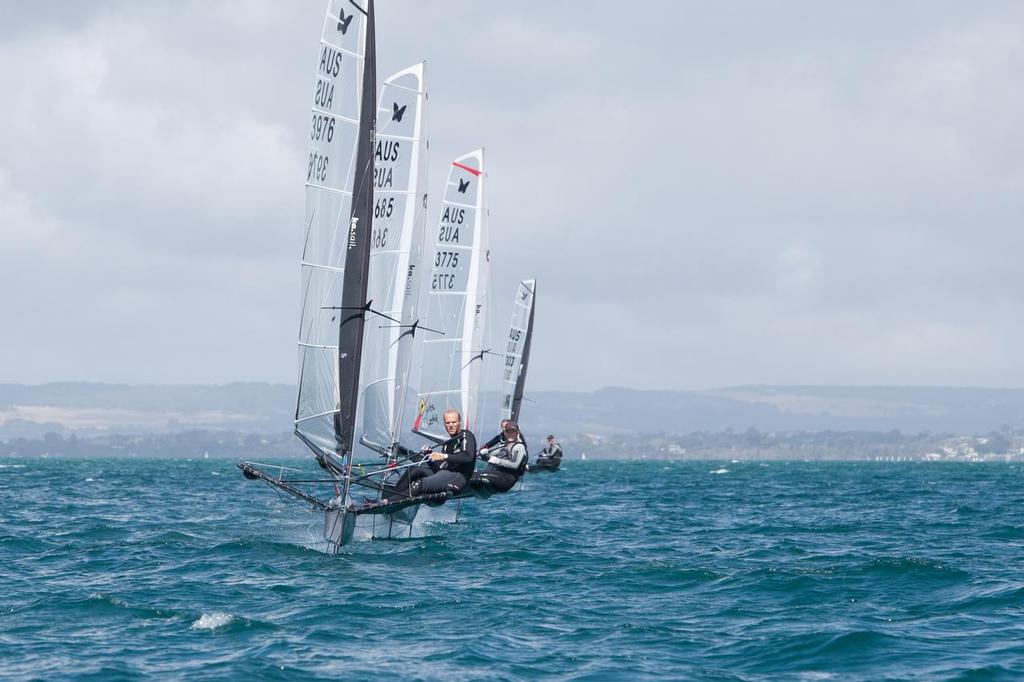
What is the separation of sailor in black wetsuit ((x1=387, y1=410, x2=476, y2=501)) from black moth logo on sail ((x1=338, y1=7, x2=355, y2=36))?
24.5 ft

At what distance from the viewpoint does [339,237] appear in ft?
76.6

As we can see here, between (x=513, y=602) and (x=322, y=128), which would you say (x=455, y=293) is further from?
(x=513, y=602)

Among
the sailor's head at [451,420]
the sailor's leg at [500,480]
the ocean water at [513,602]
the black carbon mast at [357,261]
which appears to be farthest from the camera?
the sailor's leg at [500,480]

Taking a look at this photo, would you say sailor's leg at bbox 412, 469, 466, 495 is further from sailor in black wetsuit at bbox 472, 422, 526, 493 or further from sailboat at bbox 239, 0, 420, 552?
sailor in black wetsuit at bbox 472, 422, 526, 493

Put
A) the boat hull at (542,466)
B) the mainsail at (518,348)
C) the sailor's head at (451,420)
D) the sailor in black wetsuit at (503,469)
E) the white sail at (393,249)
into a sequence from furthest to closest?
the mainsail at (518,348), the boat hull at (542,466), the white sail at (393,249), the sailor in black wetsuit at (503,469), the sailor's head at (451,420)

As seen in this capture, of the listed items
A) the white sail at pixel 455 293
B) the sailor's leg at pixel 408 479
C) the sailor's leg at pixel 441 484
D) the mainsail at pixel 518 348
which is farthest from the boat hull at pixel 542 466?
the sailor's leg at pixel 441 484

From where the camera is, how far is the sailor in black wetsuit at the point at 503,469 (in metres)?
25.3

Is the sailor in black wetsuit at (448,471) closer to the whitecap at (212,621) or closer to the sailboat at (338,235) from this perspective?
the sailboat at (338,235)

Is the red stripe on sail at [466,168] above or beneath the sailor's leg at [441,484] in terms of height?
above

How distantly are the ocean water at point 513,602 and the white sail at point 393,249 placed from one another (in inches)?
117

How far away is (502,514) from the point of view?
117ft

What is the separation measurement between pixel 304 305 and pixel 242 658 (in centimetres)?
1050

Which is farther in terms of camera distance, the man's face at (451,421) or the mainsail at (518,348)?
the mainsail at (518,348)

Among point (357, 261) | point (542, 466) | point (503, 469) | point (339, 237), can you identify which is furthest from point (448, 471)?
point (542, 466)
